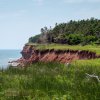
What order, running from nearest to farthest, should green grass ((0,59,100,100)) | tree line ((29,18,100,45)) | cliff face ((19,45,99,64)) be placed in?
green grass ((0,59,100,100)) → cliff face ((19,45,99,64)) → tree line ((29,18,100,45))

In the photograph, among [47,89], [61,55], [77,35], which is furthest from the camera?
[77,35]

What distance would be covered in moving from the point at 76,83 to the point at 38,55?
273 feet

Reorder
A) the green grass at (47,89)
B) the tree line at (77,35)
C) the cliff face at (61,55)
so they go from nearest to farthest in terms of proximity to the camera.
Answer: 1. the green grass at (47,89)
2. the cliff face at (61,55)
3. the tree line at (77,35)

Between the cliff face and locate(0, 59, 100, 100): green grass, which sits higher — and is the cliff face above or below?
below

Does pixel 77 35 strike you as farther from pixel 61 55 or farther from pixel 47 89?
pixel 47 89

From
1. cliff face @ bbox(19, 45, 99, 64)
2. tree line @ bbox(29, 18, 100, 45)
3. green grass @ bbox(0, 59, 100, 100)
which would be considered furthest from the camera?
tree line @ bbox(29, 18, 100, 45)

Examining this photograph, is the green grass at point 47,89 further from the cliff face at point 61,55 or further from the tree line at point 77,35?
the tree line at point 77,35

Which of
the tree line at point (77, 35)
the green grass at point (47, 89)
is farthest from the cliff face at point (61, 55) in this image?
the green grass at point (47, 89)

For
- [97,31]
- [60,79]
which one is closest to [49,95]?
[60,79]

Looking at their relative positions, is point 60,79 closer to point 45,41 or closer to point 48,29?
point 45,41

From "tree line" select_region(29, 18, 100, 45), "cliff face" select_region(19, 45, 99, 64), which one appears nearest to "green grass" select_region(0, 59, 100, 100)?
"cliff face" select_region(19, 45, 99, 64)

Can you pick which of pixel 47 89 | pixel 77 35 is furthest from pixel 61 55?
pixel 47 89

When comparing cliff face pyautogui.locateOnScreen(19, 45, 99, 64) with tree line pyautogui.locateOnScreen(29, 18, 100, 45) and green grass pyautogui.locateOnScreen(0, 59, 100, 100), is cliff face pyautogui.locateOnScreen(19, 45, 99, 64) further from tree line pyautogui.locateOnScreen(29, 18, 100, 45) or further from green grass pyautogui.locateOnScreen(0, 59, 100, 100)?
green grass pyautogui.locateOnScreen(0, 59, 100, 100)

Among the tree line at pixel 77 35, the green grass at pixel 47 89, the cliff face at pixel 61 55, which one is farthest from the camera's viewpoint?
the tree line at pixel 77 35
